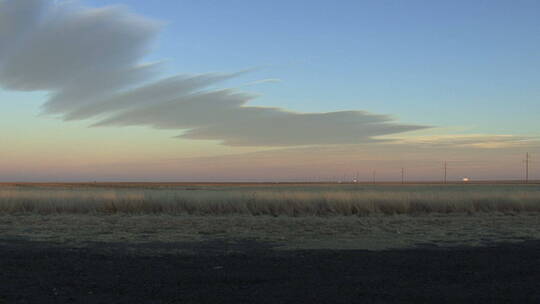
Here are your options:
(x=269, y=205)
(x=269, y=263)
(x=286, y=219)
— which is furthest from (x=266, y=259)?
(x=269, y=205)

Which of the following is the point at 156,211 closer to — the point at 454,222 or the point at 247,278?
the point at 454,222

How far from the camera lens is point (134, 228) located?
1759 centimetres

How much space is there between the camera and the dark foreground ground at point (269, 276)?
7.30 metres

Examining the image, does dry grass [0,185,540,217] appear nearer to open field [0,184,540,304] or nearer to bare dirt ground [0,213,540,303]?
open field [0,184,540,304]

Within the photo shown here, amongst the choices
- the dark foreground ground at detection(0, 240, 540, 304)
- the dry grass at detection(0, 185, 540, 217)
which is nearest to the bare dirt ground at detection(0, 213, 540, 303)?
the dark foreground ground at detection(0, 240, 540, 304)

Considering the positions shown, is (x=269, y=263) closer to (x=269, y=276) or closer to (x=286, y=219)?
(x=269, y=276)

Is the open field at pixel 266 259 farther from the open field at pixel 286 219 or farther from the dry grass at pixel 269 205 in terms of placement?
the dry grass at pixel 269 205

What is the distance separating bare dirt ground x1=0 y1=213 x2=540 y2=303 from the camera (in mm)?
7445

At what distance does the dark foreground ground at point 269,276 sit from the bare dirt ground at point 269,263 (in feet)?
0.05

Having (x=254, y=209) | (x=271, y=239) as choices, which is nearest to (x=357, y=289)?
(x=271, y=239)

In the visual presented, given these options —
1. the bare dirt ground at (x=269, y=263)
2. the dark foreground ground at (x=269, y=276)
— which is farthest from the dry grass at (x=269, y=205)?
the dark foreground ground at (x=269, y=276)

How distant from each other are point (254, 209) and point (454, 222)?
9.00m

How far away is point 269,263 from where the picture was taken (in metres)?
10.2

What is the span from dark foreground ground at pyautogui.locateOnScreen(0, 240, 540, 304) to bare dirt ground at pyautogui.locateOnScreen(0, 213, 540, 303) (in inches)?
0.7
